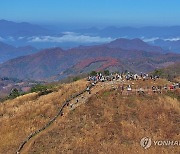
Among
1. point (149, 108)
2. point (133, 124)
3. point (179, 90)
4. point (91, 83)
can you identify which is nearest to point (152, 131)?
point (133, 124)

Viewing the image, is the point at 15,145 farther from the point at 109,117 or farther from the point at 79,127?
the point at 109,117

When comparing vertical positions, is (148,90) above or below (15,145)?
above

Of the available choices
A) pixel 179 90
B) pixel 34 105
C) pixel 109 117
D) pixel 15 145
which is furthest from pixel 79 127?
pixel 179 90

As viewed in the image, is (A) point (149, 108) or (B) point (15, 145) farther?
(A) point (149, 108)

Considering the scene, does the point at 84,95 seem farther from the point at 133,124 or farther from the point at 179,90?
the point at 179,90

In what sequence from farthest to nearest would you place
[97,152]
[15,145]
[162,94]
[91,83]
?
[91,83] → [162,94] → [15,145] → [97,152]

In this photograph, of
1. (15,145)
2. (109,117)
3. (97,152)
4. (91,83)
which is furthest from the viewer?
(91,83)
